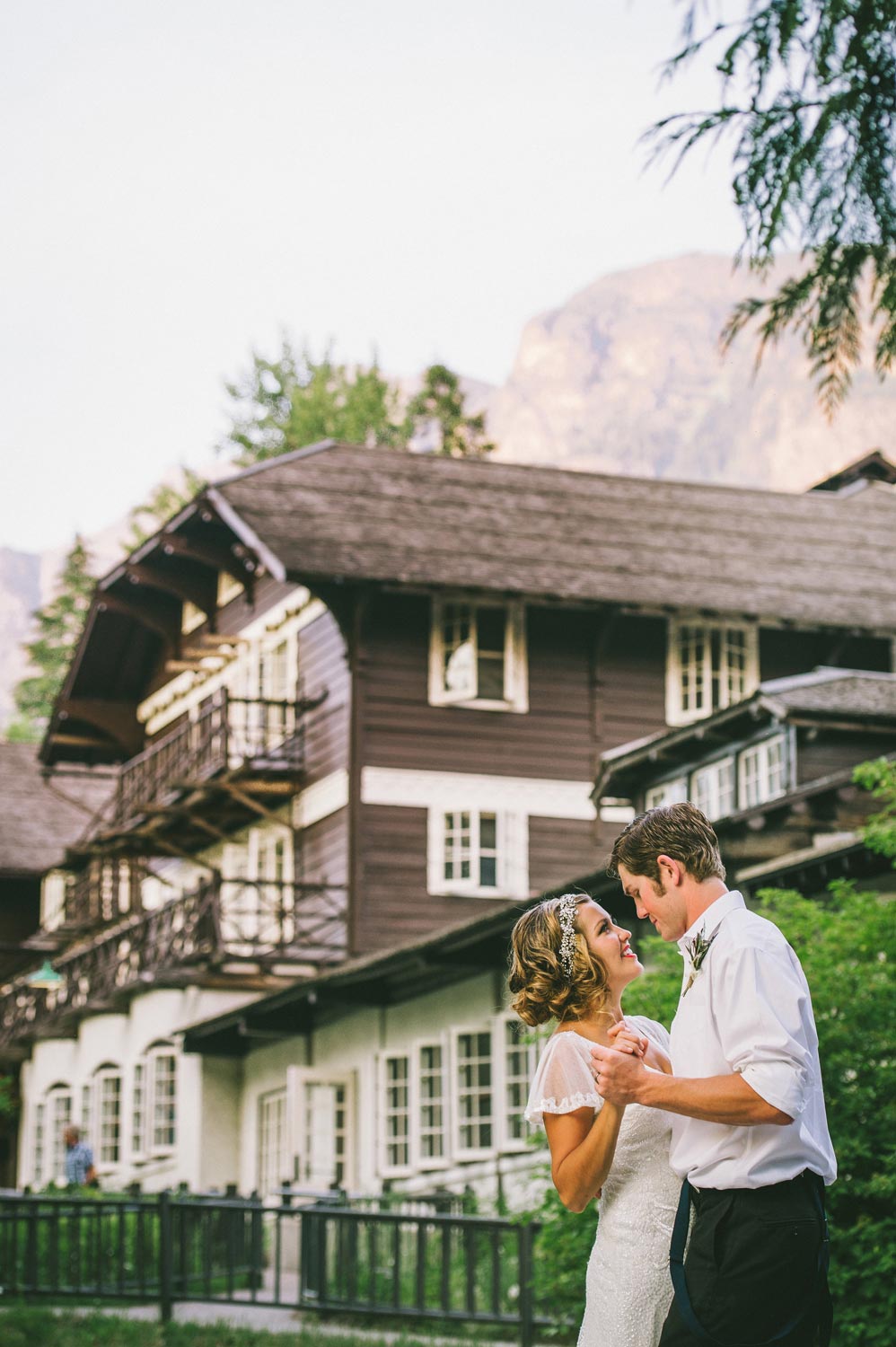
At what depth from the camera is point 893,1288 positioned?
1083 cm

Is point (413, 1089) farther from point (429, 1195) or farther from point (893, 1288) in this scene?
point (893, 1288)

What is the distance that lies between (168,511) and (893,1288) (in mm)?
48912

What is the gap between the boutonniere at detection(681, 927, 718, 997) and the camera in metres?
5.08

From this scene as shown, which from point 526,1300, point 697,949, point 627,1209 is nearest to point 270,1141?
point 526,1300

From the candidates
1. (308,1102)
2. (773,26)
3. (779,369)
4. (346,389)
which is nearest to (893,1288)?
(773,26)

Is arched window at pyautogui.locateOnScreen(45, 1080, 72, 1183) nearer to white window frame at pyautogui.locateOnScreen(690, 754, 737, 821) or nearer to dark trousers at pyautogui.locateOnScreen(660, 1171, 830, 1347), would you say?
white window frame at pyautogui.locateOnScreen(690, 754, 737, 821)

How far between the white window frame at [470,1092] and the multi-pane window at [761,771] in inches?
187

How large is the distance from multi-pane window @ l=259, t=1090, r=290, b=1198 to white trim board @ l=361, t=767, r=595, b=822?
464 centimetres

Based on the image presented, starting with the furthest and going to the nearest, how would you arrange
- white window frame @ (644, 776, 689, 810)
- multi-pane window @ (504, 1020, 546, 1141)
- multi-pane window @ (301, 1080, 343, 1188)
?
1. multi-pane window @ (301, 1080, 343, 1188)
2. multi-pane window @ (504, 1020, 546, 1141)
3. white window frame @ (644, 776, 689, 810)

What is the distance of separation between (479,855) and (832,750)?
32.4 feet

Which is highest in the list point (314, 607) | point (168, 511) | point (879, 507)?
point (168, 511)

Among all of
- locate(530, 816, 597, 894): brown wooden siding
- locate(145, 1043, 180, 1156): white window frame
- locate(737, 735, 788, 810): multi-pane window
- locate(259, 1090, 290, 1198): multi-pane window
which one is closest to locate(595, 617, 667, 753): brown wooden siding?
locate(530, 816, 597, 894): brown wooden siding

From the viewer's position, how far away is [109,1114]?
121 ft

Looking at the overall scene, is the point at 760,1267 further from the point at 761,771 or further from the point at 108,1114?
the point at 108,1114
